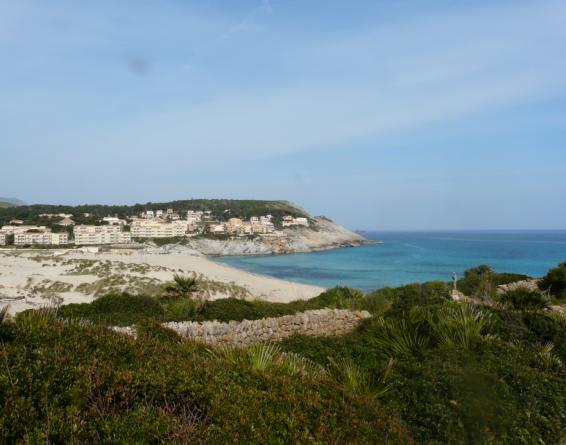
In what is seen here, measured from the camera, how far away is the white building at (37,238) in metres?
70.8

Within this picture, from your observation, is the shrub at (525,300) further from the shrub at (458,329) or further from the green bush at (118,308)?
the green bush at (118,308)

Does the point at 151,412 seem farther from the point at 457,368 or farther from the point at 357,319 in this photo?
the point at 357,319

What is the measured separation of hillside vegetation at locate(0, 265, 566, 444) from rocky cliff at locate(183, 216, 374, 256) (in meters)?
→ 81.4

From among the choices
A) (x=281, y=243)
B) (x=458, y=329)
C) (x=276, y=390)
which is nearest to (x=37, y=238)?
(x=281, y=243)

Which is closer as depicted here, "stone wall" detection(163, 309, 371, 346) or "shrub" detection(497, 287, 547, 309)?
"stone wall" detection(163, 309, 371, 346)

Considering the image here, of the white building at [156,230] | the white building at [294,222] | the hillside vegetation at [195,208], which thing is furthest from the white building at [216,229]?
the hillside vegetation at [195,208]

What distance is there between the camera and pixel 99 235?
81875 millimetres

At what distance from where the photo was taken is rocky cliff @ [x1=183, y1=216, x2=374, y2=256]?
87344 millimetres

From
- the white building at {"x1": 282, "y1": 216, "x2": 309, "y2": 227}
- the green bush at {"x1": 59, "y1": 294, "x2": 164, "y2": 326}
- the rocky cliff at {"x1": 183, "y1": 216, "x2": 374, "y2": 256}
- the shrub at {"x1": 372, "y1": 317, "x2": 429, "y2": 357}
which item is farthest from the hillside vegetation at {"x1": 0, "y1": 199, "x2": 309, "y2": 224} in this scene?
the shrub at {"x1": 372, "y1": 317, "x2": 429, "y2": 357}

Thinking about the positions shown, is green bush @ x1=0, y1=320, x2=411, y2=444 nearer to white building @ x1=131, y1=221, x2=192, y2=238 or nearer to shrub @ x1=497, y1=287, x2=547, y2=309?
shrub @ x1=497, y1=287, x2=547, y2=309

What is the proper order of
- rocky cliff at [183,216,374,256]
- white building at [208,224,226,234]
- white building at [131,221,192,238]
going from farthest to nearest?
white building at [208,224,226,234], white building at [131,221,192,238], rocky cliff at [183,216,374,256]

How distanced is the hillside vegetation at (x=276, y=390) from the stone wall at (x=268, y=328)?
2038 millimetres

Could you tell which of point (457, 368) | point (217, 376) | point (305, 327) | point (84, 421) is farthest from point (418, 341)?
point (84, 421)

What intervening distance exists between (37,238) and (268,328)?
78201 millimetres
